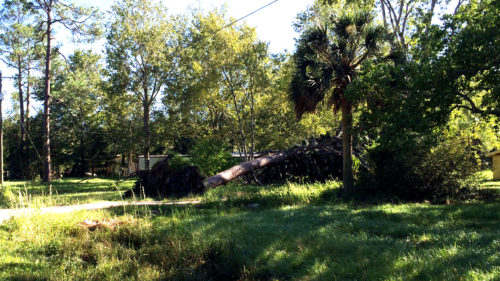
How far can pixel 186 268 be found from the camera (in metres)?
6.51

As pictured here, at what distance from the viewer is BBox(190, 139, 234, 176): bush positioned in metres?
19.9

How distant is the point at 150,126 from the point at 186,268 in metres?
25.7

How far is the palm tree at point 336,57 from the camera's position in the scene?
39.7 feet

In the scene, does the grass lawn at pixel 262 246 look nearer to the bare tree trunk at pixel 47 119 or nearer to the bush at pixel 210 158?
the bush at pixel 210 158

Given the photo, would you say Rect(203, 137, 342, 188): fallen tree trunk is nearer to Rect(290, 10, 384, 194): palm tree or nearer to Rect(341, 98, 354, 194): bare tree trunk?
Rect(341, 98, 354, 194): bare tree trunk

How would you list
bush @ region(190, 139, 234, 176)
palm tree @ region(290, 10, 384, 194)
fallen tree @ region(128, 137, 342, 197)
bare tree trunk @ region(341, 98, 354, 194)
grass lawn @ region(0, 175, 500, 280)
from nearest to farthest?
grass lawn @ region(0, 175, 500, 280), palm tree @ region(290, 10, 384, 194), bare tree trunk @ region(341, 98, 354, 194), fallen tree @ region(128, 137, 342, 197), bush @ region(190, 139, 234, 176)

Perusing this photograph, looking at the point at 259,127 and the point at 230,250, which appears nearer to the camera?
the point at 230,250

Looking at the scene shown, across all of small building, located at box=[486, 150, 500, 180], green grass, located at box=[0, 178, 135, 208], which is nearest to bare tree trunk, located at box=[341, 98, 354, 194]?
green grass, located at box=[0, 178, 135, 208]

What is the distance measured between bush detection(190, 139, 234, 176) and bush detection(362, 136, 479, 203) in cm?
976

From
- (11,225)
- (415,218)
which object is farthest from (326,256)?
(11,225)

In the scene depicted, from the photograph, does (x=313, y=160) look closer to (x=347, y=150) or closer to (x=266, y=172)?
(x=266, y=172)

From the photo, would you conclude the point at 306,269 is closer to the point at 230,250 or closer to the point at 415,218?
the point at 230,250

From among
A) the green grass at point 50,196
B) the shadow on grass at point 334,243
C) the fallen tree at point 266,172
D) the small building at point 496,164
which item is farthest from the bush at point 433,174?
the small building at point 496,164

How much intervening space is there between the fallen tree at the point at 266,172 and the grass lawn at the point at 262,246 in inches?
194
